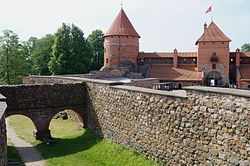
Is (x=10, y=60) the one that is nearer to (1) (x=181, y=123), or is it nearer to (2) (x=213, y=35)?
(2) (x=213, y=35)

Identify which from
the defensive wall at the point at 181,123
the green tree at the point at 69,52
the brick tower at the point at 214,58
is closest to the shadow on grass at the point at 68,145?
the defensive wall at the point at 181,123

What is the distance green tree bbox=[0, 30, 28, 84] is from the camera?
38469 millimetres

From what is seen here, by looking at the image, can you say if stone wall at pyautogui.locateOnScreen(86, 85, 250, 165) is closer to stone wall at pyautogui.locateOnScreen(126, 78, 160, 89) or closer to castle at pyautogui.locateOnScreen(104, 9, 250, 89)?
stone wall at pyautogui.locateOnScreen(126, 78, 160, 89)

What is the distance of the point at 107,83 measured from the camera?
14500mm

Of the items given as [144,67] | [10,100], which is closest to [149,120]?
[10,100]

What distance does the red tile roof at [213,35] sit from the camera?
1462 inches

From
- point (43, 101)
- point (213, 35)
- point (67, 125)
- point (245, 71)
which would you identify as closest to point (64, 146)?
point (43, 101)

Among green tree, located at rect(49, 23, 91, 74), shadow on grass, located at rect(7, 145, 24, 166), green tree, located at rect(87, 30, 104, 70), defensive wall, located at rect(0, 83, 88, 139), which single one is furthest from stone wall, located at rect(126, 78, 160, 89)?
green tree, located at rect(87, 30, 104, 70)

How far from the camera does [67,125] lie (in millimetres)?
18953

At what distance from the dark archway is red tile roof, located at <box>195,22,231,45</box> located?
375 centimetres

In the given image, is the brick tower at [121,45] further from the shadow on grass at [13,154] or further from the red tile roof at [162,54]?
the shadow on grass at [13,154]

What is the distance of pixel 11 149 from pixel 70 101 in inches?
150

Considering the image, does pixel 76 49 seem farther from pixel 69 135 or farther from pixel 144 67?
pixel 69 135

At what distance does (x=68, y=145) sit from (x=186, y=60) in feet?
84.6
